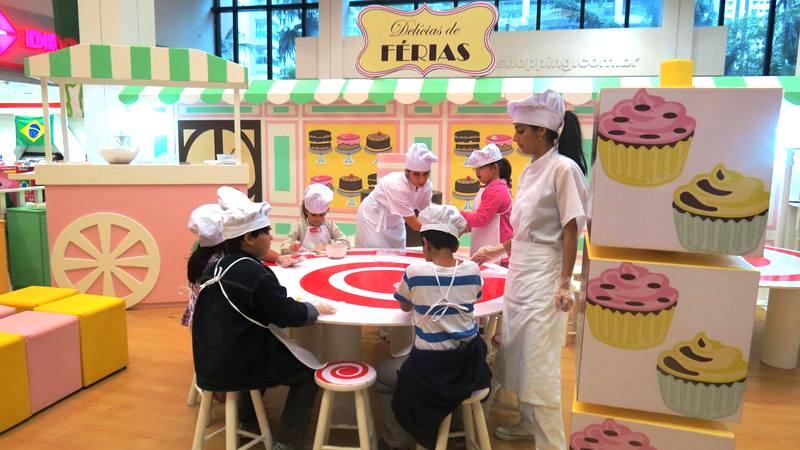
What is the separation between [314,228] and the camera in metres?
3.94

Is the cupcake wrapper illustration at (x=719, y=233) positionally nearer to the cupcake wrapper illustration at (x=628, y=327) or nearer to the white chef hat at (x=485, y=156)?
the cupcake wrapper illustration at (x=628, y=327)

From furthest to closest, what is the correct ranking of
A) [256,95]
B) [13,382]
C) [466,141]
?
[256,95] → [466,141] → [13,382]

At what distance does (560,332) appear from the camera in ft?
7.70

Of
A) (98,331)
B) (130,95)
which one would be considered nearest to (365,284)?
(98,331)

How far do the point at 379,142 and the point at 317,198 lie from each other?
9.48 ft

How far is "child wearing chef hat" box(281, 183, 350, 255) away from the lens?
3.71m

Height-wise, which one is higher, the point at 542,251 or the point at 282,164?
the point at 282,164

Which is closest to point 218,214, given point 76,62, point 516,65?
point 76,62

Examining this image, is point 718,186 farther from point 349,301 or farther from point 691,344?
point 349,301

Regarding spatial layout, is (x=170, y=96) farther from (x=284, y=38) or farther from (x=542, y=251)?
(x=284, y=38)

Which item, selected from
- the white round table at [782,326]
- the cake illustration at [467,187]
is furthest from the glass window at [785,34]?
the white round table at [782,326]

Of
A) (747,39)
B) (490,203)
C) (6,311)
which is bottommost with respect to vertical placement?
(6,311)

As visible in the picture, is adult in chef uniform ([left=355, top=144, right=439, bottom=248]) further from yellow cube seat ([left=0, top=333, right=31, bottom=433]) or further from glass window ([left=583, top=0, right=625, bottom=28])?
glass window ([left=583, top=0, right=625, bottom=28])

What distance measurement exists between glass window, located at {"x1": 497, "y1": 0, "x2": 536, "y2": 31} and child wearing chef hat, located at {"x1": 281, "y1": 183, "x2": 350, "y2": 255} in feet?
26.3
